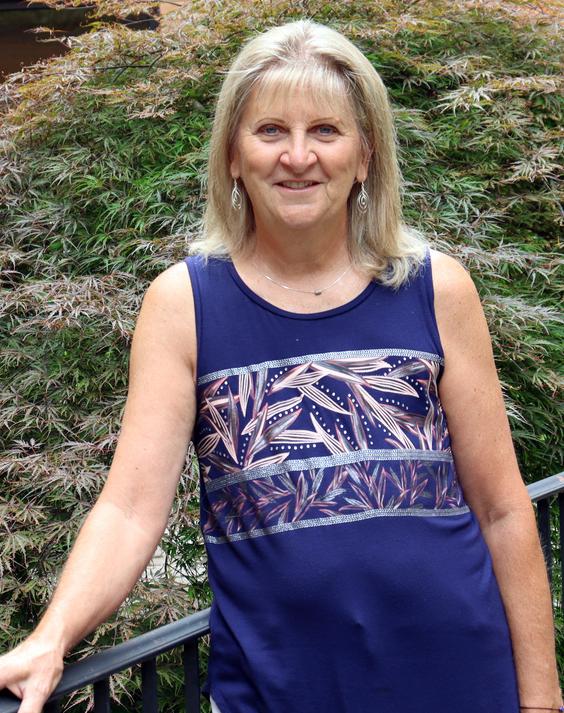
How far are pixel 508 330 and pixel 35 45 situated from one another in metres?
7.29

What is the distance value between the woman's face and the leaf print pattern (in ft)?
0.92

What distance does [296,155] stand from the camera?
1.52m

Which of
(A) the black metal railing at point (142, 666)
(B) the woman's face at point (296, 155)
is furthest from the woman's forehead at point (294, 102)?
(A) the black metal railing at point (142, 666)

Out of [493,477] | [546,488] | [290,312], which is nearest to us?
[290,312]

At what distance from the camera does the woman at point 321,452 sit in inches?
57.2

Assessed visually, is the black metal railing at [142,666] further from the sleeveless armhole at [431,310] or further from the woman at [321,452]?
the sleeveless armhole at [431,310]

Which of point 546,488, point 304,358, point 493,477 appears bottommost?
point 546,488

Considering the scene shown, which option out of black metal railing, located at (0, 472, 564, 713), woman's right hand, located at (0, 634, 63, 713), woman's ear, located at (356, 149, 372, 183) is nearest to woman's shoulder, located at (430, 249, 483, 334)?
woman's ear, located at (356, 149, 372, 183)

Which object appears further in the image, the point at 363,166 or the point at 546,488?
the point at 546,488

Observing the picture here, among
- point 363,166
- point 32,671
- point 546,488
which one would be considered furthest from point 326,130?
point 546,488

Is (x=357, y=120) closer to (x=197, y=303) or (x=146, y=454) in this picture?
(x=197, y=303)

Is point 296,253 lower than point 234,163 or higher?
lower

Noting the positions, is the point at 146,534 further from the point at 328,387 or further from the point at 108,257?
the point at 108,257

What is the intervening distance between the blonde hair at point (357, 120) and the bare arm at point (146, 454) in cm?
20
